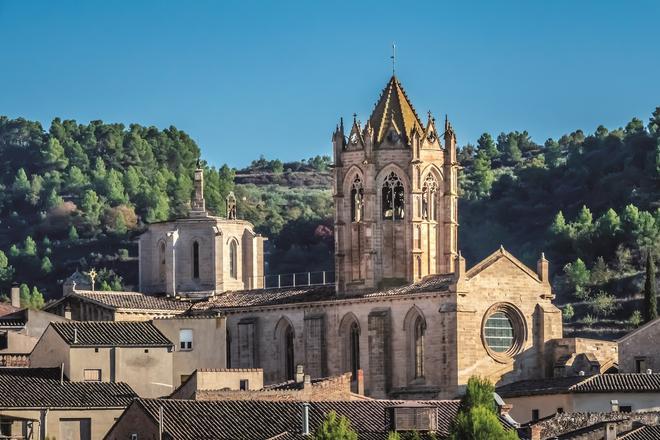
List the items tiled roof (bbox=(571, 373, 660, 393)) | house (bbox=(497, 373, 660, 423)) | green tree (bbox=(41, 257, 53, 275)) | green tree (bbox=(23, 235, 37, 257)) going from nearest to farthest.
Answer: house (bbox=(497, 373, 660, 423)), tiled roof (bbox=(571, 373, 660, 393)), green tree (bbox=(41, 257, 53, 275)), green tree (bbox=(23, 235, 37, 257))

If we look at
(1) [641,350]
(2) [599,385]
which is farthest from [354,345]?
(2) [599,385]

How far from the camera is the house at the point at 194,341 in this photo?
10850 centimetres

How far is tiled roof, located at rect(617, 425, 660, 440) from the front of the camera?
86.8 m

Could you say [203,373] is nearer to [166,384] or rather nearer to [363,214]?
[166,384]

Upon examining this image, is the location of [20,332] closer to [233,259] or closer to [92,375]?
[92,375]

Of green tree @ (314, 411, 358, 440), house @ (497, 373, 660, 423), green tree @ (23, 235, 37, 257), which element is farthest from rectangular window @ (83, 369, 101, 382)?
green tree @ (23, 235, 37, 257)

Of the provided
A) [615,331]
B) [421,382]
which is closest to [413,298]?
[421,382]

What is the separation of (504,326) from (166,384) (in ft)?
49.3

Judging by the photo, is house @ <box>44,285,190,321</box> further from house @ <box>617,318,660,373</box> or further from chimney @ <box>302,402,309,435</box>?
chimney @ <box>302,402,309,435</box>

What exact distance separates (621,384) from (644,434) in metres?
13.7

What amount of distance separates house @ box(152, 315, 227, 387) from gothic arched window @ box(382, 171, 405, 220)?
345 inches

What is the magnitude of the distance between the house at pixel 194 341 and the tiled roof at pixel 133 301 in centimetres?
602

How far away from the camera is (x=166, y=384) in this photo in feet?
340

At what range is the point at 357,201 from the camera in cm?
11788
